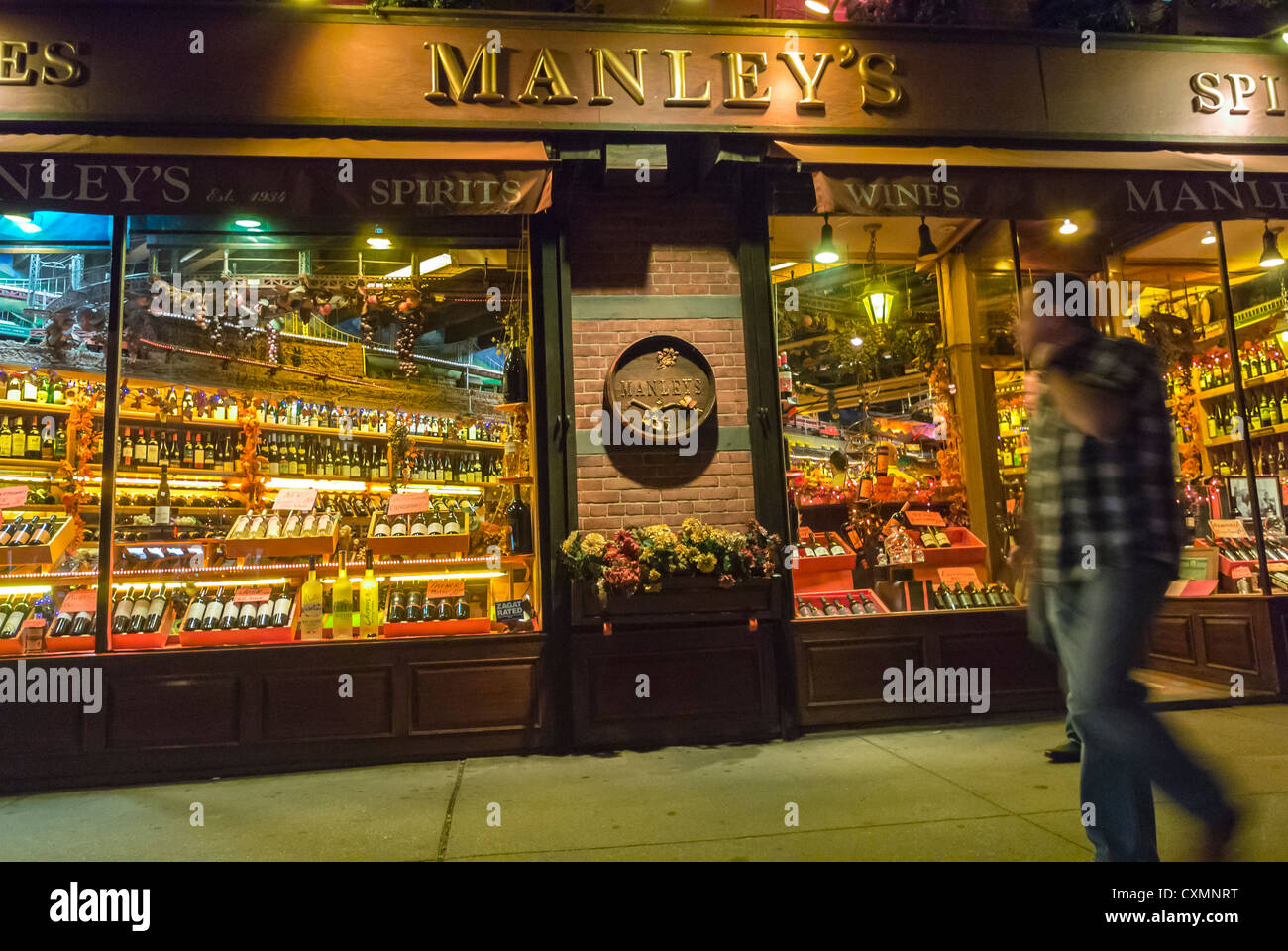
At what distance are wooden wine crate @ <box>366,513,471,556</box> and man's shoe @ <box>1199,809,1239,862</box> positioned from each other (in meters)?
4.82

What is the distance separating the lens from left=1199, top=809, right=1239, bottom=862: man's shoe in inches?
92.8

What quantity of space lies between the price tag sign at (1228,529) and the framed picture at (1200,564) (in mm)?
195

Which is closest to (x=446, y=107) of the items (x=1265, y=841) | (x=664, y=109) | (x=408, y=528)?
(x=664, y=109)

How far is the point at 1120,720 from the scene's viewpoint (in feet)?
8.19

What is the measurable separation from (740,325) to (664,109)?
65.7 inches

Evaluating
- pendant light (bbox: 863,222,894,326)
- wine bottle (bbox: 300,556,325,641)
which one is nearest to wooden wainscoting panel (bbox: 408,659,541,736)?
wine bottle (bbox: 300,556,325,641)

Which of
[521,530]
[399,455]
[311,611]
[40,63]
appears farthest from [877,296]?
[40,63]

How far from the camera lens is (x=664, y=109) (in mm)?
5824

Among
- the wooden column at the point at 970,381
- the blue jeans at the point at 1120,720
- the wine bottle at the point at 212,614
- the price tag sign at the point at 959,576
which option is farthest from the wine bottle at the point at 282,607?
the wooden column at the point at 970,381

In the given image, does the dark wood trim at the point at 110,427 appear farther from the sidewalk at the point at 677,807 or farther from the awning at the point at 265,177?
the sidewalk at the point at 677,807

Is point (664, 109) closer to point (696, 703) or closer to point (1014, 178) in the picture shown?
point (1014, 178)

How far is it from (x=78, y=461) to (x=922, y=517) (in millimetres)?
7070

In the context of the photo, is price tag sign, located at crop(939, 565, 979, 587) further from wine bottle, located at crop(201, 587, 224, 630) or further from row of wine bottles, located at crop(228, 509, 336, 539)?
wine bottle, located at crop(201, 587, 224, 630)

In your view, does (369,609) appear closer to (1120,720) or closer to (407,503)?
(407,503)
